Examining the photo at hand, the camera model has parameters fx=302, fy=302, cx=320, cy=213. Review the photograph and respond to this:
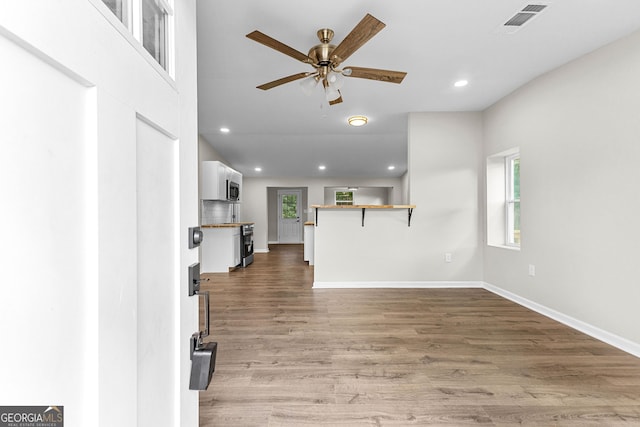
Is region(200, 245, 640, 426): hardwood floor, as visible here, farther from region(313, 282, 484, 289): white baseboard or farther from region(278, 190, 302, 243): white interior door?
region(278, 190, 302, 243): white interior door

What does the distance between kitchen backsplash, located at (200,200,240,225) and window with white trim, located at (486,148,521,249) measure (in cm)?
485

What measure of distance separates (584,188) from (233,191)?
5646 millimetres

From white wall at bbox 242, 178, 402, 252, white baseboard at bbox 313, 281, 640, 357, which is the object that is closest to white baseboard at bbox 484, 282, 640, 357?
white baseboard at bbox 313, 281, 640, 357

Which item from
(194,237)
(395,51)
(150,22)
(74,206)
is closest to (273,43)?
(395,51)

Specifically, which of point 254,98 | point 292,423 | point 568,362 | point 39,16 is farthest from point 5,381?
point 254,98

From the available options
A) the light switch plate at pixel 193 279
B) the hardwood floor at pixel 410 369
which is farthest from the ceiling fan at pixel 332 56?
the hardwood floor at pixel 410 369

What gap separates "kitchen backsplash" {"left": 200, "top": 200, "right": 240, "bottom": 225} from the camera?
19.5 feet

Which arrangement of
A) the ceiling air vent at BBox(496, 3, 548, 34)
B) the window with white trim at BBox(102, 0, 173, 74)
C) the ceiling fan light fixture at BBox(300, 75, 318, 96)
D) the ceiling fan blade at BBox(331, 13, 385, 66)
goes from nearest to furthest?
the window with white trim at BBox(102, 0, 173, 74) → the ceiling fan blade at BBox(331, 13, 385, 66) → the ceiling air vent at BBox(496, 3, 548, 34) → the ceiling fan light fixture at BBox(300, 75, 318, 96)

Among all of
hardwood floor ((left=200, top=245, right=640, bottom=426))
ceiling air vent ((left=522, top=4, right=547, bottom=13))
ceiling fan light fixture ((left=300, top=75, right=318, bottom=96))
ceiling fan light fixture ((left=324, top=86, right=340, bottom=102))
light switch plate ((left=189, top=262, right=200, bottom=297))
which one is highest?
ceiling air vent ((left=522, top=4, right=547, bottom=13))

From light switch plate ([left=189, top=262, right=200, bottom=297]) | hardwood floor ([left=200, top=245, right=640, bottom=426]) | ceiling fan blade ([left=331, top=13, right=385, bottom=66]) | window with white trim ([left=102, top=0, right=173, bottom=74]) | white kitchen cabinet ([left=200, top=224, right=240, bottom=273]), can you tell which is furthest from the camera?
white kitchen cabinet ([left=200, top=224, right=240, bottom=273])

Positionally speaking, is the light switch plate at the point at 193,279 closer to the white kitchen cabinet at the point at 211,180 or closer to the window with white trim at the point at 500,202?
the window with white trim at the point at 500,202

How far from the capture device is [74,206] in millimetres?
501

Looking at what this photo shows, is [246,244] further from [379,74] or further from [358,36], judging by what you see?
[358,36]

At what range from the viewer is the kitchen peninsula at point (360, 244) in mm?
4219
